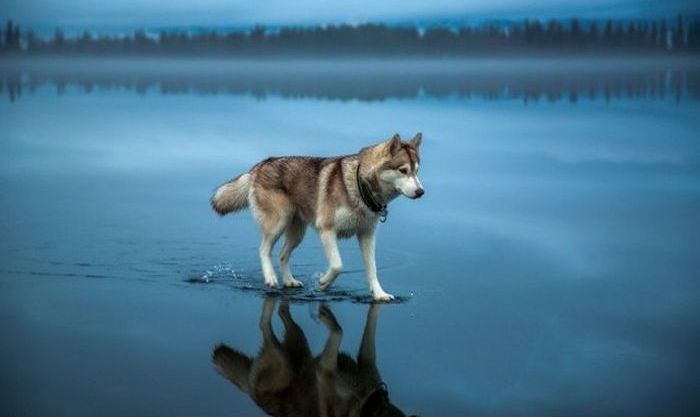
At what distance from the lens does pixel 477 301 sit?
1025cm

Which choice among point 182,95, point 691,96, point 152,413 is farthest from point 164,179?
point 182,95

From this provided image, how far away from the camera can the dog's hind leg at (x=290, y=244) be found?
11.1 m

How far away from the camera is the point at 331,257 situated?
34.2ft

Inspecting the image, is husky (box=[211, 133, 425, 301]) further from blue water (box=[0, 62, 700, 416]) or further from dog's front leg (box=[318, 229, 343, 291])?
blue water (box=[0, 62, 700, 416])

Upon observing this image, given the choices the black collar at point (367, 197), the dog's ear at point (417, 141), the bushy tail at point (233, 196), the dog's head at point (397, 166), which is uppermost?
the dog's ear at point (417, 141)

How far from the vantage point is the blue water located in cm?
770

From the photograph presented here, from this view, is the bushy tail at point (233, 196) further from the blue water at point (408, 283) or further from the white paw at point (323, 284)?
the white paw at point (323, 284)

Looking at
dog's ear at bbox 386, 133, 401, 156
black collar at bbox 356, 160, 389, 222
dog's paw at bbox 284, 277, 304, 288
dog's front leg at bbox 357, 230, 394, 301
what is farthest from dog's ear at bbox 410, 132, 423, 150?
dog's paw at bbox 284, 277, 304, 288

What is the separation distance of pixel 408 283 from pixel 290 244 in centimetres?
112

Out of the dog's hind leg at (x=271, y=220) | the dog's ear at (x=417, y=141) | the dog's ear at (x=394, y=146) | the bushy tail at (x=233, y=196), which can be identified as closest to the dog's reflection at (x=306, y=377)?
the dog's ear at (x=394, y=146)

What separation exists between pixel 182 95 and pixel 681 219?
134 feet

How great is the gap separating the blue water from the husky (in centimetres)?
36

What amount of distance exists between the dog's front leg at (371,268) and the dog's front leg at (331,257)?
0.74ft

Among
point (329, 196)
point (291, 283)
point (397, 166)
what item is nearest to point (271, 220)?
point (291, 283)
